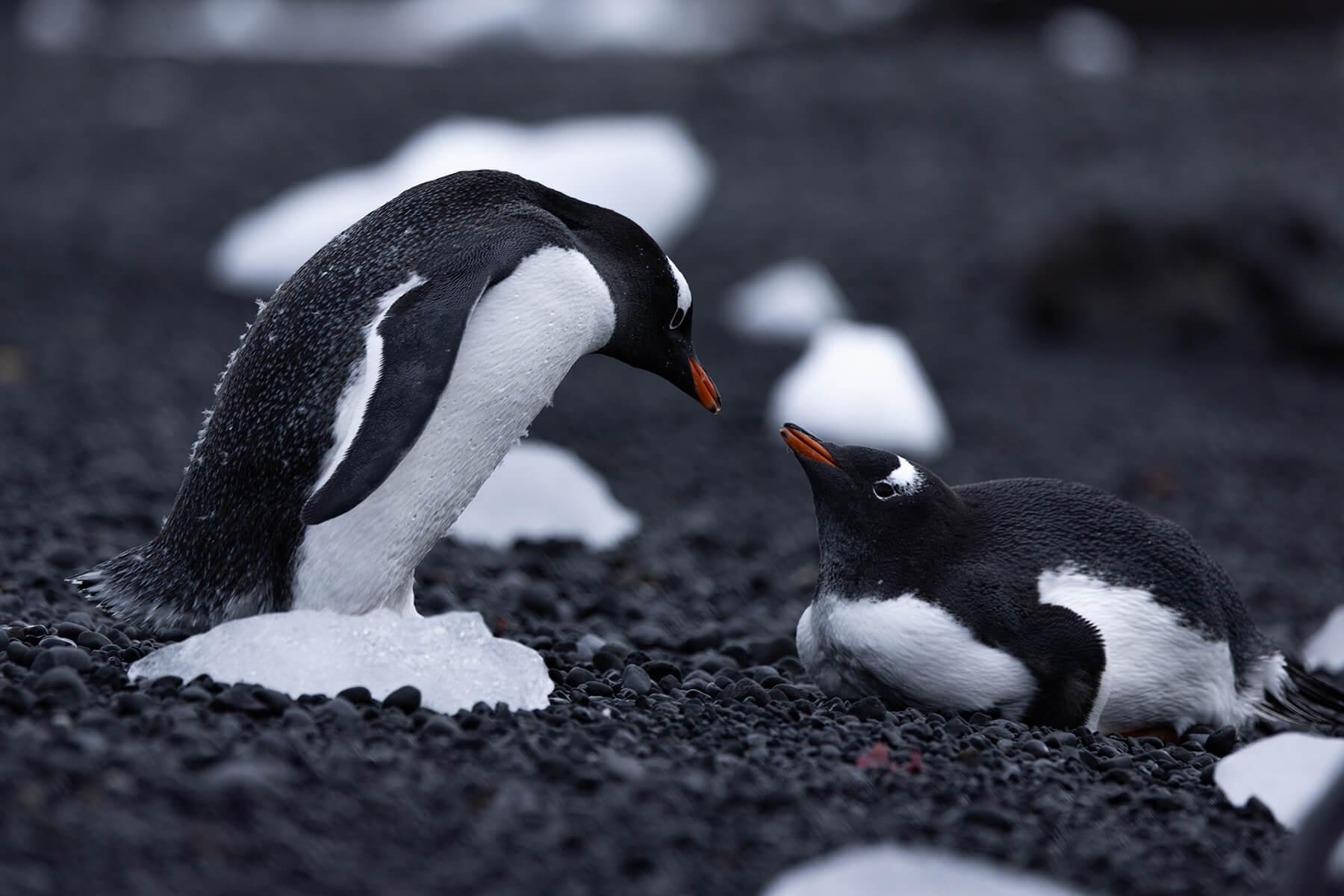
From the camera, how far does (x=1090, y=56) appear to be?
62.8ft

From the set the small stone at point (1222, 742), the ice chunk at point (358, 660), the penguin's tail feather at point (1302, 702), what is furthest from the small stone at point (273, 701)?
the penguin's tail feather at point (1302, 702)

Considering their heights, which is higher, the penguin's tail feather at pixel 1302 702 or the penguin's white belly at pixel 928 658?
the penguin's white belly at pixel 928 658

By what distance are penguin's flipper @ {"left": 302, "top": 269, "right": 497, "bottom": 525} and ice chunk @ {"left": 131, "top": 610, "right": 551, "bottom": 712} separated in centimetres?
24

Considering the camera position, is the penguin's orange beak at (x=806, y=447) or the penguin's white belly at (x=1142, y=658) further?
the penguin's orange beak at (x=806, y=447)

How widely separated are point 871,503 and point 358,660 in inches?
46.5

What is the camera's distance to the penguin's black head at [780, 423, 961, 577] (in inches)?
138

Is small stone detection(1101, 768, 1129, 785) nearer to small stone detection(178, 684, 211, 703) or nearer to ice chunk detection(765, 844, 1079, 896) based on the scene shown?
ice chunk detection(765, 844, 1079, 896)

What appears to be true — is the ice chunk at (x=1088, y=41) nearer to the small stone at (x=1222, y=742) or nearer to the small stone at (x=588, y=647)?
the small stone at (x=588, y=647)

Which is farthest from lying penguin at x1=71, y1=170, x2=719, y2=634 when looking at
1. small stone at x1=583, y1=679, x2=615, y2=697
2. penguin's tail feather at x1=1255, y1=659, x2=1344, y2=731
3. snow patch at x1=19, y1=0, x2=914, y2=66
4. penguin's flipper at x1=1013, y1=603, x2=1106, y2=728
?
snow patch at x1=19, y1=0, x2=914, y2=66

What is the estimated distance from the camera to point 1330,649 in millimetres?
4746

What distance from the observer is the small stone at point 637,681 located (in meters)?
3.46

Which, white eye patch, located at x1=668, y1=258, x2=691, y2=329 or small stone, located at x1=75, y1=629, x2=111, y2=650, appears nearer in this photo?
small stone, located at x1=75, y1=629, x2=111, y2=650

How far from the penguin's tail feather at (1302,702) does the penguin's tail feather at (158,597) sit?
242 cm

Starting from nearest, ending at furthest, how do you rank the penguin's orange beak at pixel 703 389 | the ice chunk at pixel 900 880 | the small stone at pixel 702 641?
the ice chunk at pixel 900 880 < the penguin's orange beak at pixel 703 389 < the small stone at pixel 702 641
